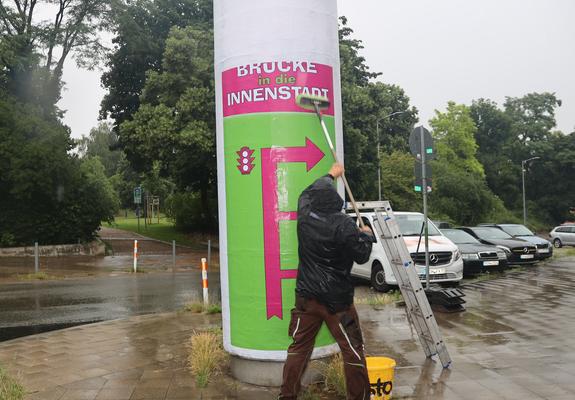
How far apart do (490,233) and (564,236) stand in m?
18.9

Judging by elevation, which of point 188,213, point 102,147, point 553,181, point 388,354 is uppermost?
point 102,147

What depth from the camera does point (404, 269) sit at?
556 centimetres

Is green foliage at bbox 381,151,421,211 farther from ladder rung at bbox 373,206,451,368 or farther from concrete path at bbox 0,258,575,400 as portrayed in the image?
ladder rung at bbox 373,206,451,368

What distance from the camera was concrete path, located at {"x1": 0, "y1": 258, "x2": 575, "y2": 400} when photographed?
5.23 m

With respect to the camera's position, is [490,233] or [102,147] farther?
[102,147]

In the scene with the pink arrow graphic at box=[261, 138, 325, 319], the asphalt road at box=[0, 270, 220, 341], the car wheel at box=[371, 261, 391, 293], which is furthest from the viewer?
the car wheel at box=[371, 261, 391, 293]

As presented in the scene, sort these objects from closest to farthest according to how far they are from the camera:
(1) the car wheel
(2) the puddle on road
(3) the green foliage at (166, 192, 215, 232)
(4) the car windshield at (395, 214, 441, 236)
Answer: (2) the puddle on road → (1) the car wheel → (4) the car windshield at (395, 214, 441, 236) → (3) the green foliage at (166, 192, 215, 232)

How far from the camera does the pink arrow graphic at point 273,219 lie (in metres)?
5.28

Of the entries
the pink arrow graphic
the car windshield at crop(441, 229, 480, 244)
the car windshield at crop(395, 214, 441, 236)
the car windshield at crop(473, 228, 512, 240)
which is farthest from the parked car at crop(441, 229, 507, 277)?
the pink arrow graphic

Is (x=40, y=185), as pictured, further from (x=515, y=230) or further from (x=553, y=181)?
(x=553, y=181)

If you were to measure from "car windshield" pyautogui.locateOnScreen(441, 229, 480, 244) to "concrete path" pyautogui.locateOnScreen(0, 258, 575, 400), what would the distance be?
6340 millimetres

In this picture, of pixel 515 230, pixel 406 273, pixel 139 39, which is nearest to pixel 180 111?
pixel 139 39

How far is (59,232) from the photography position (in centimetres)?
2403

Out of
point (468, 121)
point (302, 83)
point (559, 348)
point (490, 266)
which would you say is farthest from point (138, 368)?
point (468, 121)
